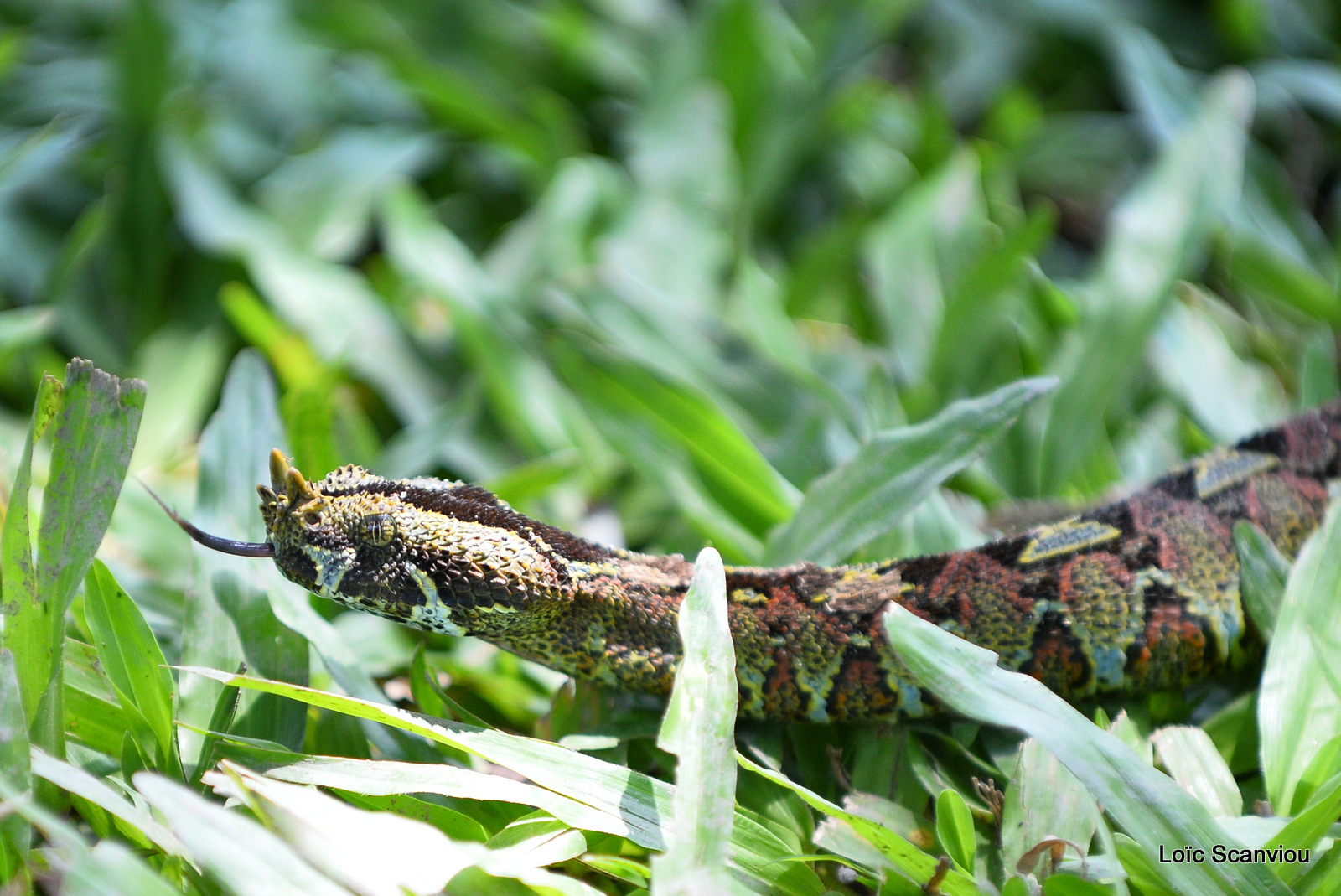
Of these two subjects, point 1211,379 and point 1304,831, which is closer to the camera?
point 1304,831

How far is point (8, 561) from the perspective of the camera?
1896 mm

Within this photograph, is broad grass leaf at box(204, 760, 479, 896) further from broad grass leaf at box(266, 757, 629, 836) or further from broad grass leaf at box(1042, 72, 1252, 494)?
broad grass leaf at box(1042, 72, 1252, 494)

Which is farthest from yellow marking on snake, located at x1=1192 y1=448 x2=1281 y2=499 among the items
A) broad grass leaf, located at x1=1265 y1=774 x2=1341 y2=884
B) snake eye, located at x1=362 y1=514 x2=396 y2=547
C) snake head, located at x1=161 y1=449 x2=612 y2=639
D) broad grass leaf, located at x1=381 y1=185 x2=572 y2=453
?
snake eye, located at x1=362 y1=514 x2=396 y2=547

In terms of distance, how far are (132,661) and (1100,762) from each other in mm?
1821

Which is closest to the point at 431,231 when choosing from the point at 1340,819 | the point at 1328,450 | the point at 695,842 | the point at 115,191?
the point at 115,191

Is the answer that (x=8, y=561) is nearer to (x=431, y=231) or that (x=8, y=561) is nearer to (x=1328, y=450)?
(x=431, y=231)

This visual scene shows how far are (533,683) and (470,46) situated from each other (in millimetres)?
3349

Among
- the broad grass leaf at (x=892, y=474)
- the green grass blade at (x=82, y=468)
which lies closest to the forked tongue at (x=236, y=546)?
the green grass blade at (x=82, y=468)

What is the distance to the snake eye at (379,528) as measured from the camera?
2025 mm

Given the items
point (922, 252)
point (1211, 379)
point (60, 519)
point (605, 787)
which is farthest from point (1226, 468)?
point (60, 519)

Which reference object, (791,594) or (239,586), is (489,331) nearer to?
(239,586)

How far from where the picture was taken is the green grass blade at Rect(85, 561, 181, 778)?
1933 mm

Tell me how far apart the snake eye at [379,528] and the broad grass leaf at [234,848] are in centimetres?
61

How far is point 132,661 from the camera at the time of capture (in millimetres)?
1963
